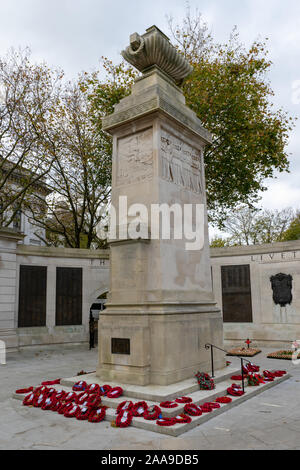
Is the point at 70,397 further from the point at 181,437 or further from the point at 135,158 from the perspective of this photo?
the point at 135,158

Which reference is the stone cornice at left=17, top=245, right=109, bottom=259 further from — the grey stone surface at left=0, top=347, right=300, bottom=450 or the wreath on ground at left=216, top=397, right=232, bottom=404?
the wreath on ground at left=216, top=397, right=232, bottom=404

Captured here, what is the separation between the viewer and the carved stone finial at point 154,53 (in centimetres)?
875

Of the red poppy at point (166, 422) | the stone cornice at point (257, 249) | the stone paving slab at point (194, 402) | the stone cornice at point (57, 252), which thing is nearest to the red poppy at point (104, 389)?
the stone paving slab at point (194, 402)

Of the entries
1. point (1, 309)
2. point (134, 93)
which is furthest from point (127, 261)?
point (1, 309)

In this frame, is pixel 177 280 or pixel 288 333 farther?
pixel 288 333

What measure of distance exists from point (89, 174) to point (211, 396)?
684 inches

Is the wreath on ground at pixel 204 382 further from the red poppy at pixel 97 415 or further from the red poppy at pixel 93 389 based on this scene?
the red poppy at pixel 97 415

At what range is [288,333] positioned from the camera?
15.2m

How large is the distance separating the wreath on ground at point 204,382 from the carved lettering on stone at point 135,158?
4.54 m

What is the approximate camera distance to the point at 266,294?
15945 millimetres

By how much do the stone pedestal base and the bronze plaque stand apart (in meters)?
0.02

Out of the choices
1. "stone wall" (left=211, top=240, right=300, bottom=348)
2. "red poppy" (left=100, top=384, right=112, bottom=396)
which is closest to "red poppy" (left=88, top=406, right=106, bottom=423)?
"red poppy" (left=100, top=384, right=112, bottom=396)

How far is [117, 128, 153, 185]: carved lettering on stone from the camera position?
8.47 meters

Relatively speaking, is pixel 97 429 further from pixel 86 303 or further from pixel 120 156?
pixel 86 303
